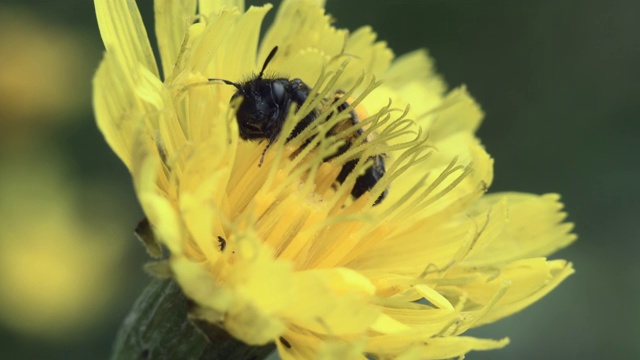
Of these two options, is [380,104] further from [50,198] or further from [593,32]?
[593,32]

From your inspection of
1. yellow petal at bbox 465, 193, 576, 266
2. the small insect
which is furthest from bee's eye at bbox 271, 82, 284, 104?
yellow petal at bbox 465, 193, 576, 266

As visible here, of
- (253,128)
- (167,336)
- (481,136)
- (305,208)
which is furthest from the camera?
(481,136)

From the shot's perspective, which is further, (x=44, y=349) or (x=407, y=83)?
(x=44, y=349)

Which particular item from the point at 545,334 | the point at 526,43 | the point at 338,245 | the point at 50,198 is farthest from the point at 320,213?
the point at 526,43

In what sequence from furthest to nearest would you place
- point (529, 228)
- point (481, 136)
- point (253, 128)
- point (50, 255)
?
point (481, 136) < point (50, 255) < point (529, 228) < point (253, 128)

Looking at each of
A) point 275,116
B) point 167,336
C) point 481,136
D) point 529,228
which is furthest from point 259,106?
point 481,136

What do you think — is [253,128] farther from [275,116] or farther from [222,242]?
[222,242]

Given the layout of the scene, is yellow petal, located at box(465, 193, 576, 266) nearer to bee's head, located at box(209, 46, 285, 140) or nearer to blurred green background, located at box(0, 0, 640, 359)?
bee's head, located at box(209, 46, 285, 140)
